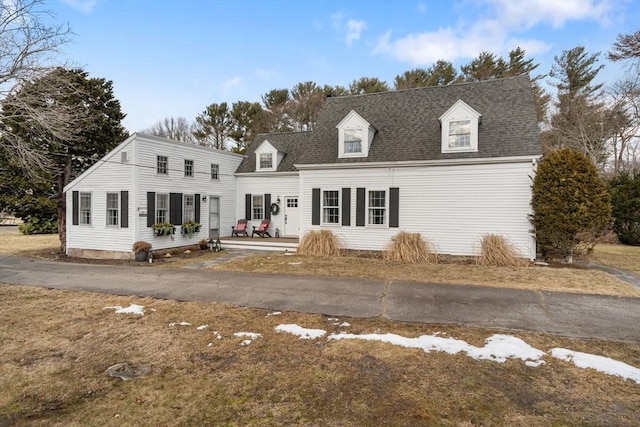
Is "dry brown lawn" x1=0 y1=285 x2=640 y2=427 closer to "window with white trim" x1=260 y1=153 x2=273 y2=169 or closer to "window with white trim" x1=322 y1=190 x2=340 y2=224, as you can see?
"window with white trim" x1=322 y1=190 x2=340 y2=224

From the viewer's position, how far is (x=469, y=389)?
371cm

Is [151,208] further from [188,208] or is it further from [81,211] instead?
[81,211]

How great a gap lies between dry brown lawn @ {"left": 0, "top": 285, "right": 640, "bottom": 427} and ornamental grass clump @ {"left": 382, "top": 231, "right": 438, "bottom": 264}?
6.92 metres

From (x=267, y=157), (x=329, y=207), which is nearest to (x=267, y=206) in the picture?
(x=267, y=157)

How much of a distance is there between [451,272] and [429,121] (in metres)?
7.09

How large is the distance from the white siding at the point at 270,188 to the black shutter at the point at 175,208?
3474 mm

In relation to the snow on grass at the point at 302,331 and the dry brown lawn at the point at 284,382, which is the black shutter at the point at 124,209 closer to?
the dry brown lawn at the point at 284,382

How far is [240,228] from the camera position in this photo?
18.0m

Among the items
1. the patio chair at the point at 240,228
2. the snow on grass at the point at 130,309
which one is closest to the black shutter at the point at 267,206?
the patio chair at the point at 240,228

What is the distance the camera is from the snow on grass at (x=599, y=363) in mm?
4031

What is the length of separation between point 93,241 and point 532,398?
52.1 ft

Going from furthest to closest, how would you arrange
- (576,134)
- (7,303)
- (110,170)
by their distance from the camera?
(576,134) → (110,170) → (7,303)

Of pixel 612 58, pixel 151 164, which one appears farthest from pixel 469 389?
pixel 612 58

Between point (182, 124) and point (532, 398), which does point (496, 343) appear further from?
point (182, 124)
